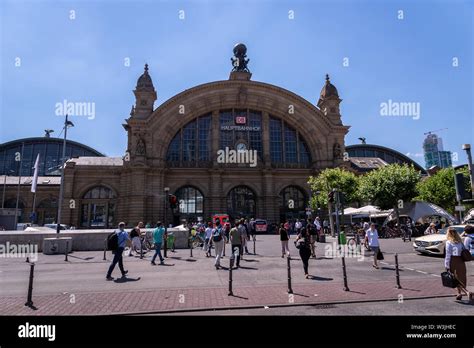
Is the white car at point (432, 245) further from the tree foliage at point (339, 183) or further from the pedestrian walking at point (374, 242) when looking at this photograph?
the tree foliage at point (339, 183)

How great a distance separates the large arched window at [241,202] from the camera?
4247 centimetres

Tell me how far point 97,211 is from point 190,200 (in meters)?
12.8

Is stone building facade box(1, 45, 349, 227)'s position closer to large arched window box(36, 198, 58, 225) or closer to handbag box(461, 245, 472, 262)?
large arched window box(36, 198, 58, 225)

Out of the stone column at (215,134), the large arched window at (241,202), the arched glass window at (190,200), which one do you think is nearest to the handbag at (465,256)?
the large arched window at (241,202)

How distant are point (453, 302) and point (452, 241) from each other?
154cm

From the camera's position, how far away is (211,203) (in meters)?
41.3

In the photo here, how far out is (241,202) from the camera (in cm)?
4300

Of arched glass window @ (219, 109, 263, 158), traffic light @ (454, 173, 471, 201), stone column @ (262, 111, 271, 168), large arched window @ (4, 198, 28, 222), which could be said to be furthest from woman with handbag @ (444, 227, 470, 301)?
large arched window @ (4, 198, 28, 222)

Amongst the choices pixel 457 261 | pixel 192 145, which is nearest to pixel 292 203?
pixel 192 145

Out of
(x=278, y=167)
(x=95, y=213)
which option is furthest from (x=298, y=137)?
(x=95, y=213)

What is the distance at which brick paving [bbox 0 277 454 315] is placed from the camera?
7.39 m

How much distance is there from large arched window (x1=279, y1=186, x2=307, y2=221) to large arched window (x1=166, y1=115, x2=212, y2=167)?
12119 mm

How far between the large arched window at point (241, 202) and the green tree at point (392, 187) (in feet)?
55.4
